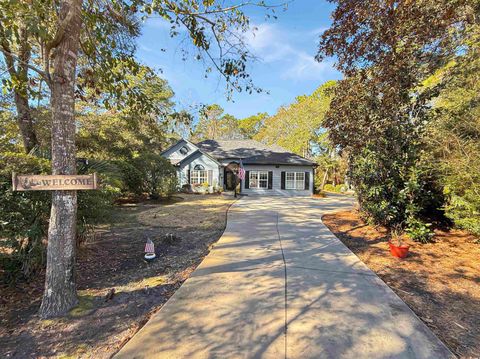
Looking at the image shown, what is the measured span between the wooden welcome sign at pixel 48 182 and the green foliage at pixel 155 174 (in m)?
10.8

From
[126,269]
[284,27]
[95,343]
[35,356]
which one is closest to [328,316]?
[95,343]

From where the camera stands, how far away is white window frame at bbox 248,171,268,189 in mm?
19984

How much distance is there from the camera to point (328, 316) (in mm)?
3014

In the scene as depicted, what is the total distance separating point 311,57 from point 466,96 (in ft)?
14.7

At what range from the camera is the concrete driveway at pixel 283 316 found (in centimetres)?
242

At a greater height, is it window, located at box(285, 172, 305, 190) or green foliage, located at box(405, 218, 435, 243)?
window, located at box(285, 172, 305, 190)

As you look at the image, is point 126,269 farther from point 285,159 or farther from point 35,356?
point 285,159

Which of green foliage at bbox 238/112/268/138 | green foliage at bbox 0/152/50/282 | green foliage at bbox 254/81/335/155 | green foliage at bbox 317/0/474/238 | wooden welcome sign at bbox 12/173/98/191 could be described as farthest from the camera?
green foliage at bbox 238/112/268/138

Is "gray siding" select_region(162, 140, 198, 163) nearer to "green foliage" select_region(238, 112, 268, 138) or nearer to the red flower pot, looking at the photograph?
the red flower pot

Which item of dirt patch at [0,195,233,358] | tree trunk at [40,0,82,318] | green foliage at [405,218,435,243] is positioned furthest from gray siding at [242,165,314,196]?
tree trunk at [40,0,82,318]

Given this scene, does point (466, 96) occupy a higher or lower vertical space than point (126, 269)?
higher

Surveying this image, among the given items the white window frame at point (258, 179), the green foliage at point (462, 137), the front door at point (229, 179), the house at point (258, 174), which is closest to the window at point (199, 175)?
the house at point (258, 174)

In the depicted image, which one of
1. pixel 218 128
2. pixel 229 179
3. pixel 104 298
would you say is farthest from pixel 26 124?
pixel 218 128

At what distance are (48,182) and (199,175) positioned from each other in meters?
17.1
